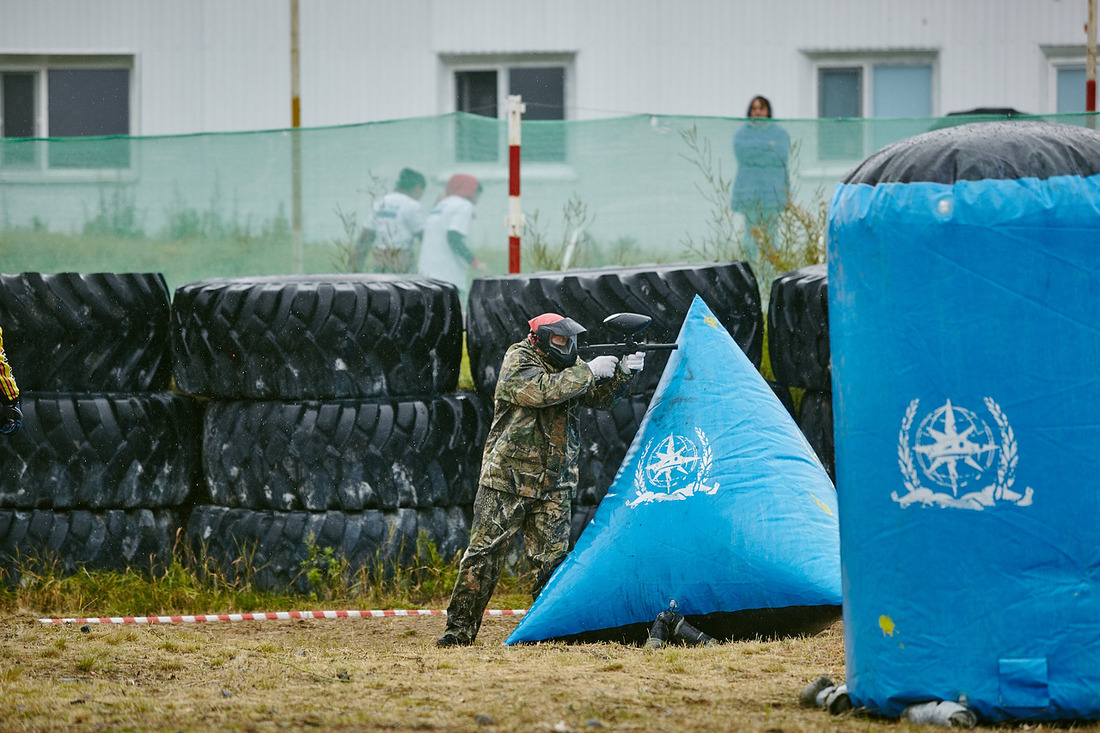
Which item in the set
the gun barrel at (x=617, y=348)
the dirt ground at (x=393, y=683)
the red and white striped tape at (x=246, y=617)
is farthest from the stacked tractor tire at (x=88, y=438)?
the gun barrel at (x=617, y=348)

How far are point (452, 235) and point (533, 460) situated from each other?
404 centimetres

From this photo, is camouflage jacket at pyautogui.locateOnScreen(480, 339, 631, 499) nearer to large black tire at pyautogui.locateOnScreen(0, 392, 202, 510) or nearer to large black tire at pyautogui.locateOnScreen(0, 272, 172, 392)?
large black tire at pyautogui.locateOnScreen(0, 392, 202, 510)

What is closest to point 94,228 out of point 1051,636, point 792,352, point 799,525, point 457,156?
point 457,156

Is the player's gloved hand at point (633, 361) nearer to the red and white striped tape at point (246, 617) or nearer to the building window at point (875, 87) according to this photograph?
the red and white striped tape at point (246, 617)

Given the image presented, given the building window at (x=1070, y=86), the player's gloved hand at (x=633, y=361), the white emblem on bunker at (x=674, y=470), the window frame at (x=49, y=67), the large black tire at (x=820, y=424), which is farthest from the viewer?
the window frame at (x=49, y=67)

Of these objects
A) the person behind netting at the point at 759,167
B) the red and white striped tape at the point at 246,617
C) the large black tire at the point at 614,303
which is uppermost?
the person behind netting at the point at 759,167

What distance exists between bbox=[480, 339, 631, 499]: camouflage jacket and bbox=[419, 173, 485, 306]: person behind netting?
3615mm

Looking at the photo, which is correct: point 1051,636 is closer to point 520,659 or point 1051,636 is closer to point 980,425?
point 980,425

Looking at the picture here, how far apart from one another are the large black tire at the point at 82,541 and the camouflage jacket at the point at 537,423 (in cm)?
232

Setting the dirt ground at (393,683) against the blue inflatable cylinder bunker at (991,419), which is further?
the dirt ground at (393,683)

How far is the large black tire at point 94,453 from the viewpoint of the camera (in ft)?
24.2

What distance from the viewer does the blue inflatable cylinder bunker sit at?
379 centimetres

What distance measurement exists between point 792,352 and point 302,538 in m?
2.95

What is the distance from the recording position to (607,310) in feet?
23.4
